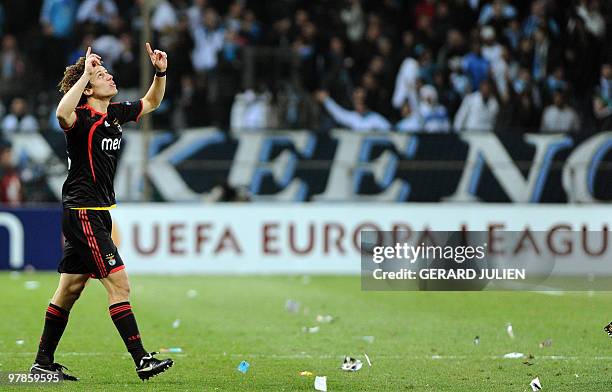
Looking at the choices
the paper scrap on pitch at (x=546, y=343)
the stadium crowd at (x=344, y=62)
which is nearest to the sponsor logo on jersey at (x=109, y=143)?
the paper scrap on pitch at (x=546, y=343)

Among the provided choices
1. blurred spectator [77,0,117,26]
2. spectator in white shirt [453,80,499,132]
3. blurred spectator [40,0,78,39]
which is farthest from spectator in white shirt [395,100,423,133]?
blurred spectator [40,0,78,39]

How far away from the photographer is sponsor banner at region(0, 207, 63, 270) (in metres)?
18.8

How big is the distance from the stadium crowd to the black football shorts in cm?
1188

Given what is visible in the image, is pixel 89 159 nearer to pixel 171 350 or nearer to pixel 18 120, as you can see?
pixel 171 350

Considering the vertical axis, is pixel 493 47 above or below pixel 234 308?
above

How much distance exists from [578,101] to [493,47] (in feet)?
6.48

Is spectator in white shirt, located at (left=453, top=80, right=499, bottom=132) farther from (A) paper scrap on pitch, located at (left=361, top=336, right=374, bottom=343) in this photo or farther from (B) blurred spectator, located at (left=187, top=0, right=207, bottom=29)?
(A) paper scrap on pitch, located at (left=361, top=336, right=374, bottom=343)

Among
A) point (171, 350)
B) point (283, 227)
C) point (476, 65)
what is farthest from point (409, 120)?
point (171, 350)

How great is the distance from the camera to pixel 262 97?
21016 millimetres

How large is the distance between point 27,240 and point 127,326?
37.4ft

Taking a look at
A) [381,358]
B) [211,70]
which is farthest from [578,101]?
[381,358]

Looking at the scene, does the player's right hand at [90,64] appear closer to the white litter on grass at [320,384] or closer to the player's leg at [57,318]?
the player's leg at [57,318]

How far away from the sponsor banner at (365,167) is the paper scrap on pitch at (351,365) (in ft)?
34.2

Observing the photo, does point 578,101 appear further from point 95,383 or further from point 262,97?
point 95,383
